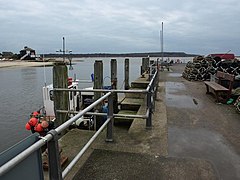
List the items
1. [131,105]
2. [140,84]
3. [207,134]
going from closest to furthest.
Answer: [207,134], [131,105], [140,84]

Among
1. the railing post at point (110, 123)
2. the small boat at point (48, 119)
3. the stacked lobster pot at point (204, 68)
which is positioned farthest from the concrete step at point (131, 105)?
the stacked lobster pot at point (204, 68)

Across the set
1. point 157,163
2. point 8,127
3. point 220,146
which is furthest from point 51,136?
point 8,127

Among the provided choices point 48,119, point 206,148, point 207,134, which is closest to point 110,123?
point 206,148

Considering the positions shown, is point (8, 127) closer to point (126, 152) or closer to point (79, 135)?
point (79, 135)

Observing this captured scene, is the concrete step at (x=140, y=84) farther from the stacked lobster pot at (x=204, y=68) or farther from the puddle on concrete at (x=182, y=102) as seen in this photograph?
the stacked lobster pot at (x=204, y=68)

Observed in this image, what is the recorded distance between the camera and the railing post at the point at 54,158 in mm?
1916

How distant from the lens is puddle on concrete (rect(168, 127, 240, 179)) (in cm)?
321

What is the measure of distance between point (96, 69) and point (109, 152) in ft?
19.1

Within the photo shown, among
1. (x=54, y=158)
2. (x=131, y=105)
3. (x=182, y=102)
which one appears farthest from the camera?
(x=131, y=105)

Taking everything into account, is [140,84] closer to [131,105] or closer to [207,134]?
[131,105]

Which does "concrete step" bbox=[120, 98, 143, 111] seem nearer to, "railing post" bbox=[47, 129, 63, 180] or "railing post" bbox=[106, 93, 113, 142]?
"railing post" bbox=[106, 93, 113, 142]

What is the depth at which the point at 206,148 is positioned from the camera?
12.7 feet

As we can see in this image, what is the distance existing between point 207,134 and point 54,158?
3.52 metres

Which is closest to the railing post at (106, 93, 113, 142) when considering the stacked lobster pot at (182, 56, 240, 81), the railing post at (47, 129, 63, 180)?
the railing post at (47, 129, 63, 180)
